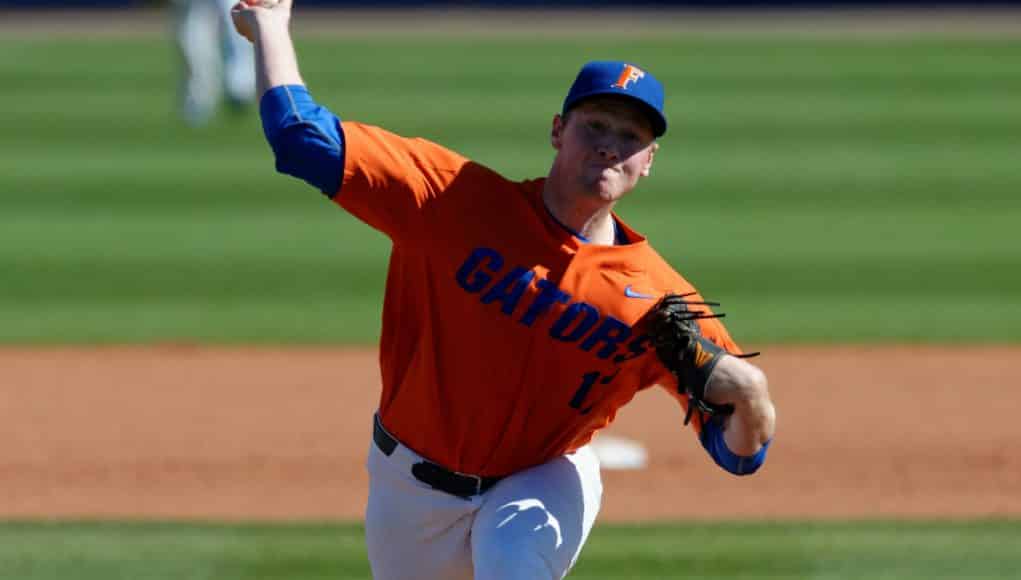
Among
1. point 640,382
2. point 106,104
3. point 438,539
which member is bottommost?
point 106,104

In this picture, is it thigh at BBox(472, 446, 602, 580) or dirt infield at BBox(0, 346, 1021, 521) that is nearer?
thigh at BBox(472, 446, 602, 580)

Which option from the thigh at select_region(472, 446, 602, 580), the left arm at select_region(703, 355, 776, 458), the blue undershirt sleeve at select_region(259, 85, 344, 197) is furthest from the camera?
the thigh at select_region(472, 446, 602, 580)

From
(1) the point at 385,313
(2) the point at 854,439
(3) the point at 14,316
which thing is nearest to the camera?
(1) the point at 385,313

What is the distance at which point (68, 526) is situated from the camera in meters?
6.85

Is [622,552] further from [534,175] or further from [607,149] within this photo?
[534,175]

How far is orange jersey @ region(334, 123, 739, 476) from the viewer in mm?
3949

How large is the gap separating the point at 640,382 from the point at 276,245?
8232 mm

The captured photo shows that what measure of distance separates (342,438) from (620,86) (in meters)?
4.76

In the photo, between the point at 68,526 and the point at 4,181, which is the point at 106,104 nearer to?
the point at 4,181

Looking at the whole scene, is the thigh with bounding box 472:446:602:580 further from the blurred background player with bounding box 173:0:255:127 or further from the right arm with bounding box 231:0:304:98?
the blurred background player with bounding box 173:0:255:127

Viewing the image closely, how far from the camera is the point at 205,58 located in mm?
16047

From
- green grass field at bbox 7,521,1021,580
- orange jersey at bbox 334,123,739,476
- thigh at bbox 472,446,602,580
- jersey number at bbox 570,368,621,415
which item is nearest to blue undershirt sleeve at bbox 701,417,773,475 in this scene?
orange jersey at bbox 334,123,739,476

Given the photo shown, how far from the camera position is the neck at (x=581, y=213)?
4023mm

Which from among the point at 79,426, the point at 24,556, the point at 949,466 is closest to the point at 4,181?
the point at 79,426
